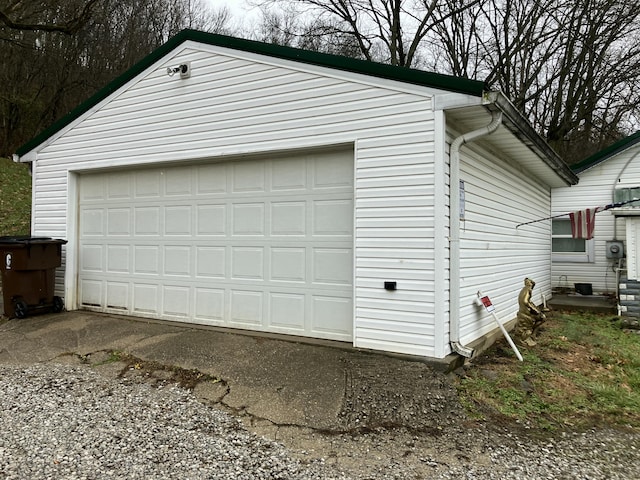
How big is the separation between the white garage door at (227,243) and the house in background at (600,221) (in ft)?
22.8

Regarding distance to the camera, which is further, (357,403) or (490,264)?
(490,264)

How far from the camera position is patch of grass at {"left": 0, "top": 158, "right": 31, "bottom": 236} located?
476 inches

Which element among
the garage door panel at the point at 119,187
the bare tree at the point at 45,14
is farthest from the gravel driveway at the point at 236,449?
the bare tree at the point at 45,14

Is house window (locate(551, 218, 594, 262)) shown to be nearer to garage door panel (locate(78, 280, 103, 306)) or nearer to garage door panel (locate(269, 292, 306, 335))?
garage door panel (locate(269, 292, 306, 335))

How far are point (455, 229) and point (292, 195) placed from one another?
1934mm

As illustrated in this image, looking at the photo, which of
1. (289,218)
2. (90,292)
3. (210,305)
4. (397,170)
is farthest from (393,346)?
(90,292)

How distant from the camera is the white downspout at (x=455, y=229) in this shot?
4504 mm

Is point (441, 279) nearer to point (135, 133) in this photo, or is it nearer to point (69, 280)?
point (135, 133)

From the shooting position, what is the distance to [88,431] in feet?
10.7

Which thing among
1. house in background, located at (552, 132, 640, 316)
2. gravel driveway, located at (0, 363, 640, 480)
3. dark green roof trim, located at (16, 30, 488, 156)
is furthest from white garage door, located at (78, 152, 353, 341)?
house in background, located at (552, 132, 640, 316)

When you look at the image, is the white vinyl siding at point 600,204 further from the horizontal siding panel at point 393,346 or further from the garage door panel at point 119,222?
the garage door panel at point 119,222

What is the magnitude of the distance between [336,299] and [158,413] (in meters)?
2.23

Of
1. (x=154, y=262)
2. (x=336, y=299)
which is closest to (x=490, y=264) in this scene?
(x=336, y=299)

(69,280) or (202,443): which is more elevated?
(69,280)
